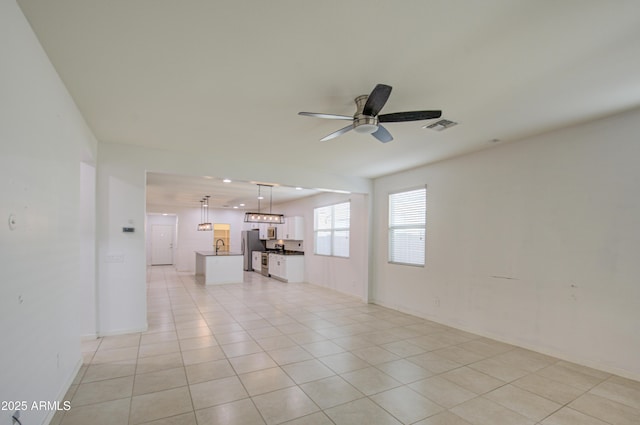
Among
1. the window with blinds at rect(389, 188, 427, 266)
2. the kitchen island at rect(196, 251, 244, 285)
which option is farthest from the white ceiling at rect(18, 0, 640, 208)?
the kitchen island at rect(196, 251, 244, 285)

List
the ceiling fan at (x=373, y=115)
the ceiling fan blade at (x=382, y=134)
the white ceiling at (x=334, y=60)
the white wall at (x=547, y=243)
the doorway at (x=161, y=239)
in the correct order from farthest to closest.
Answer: the doorway at (x=161, y=239) → the white wall at (x=547, y=243) → the ceiling fan blade at (x=382, y=134) → the ceiling fan at (x=373, y=115) → the white ceiling at (x=334, y=60)

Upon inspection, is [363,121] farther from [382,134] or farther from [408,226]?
[408,226]

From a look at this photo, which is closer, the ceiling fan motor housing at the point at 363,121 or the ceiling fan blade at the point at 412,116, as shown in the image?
the ceiling fan blade at the point at 412,116

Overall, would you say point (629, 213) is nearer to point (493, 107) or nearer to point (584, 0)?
point (493, 107)

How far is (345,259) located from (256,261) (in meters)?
4.96

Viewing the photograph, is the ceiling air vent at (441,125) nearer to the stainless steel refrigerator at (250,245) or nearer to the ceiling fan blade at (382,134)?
the ceiling fan blade at (382,134)

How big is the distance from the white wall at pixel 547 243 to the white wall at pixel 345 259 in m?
1.64

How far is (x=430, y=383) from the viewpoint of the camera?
292 centimetres

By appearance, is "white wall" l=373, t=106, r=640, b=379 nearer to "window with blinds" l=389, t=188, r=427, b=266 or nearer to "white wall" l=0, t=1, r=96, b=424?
"window with blinds" l=389, t=188, r=427, b=266

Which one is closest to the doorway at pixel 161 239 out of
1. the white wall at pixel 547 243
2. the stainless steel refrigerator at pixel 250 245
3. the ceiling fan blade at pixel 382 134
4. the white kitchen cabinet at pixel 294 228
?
the stainless steel refrigerator at pixel 250 245

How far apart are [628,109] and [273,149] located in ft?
13.1

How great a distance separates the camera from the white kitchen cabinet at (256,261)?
1088 cm

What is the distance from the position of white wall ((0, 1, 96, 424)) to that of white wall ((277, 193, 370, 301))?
195 inches

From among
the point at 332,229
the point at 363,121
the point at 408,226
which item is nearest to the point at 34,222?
the point at 363,121
